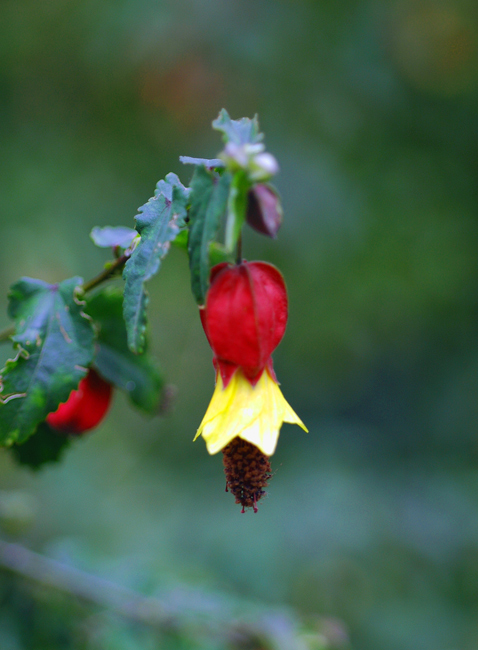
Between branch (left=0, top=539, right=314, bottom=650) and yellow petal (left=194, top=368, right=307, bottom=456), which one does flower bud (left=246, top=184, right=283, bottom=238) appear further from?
branch (left=0, top=539, right=314, bottom=650)

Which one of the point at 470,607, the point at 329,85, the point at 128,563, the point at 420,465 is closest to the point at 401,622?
the point at 470,607

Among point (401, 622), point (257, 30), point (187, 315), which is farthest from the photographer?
point (187, 315)

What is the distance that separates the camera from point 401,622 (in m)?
2.36

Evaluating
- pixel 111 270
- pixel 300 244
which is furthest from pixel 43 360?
pixel 300 244

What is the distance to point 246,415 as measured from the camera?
65 centimetres

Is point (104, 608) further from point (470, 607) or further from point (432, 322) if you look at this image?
point (432, 322)

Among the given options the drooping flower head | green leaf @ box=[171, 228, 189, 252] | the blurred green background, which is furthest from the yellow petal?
the blurred green background

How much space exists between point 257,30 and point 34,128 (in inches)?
41.9

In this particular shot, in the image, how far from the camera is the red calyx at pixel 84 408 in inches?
34.7

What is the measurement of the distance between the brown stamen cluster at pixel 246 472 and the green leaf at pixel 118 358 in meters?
0.31

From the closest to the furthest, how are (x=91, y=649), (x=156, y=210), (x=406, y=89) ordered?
(x=156, y=210) → (x=91, y=649) → (x=406, y=89)

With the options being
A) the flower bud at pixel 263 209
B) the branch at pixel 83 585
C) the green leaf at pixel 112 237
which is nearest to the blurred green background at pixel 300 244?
the branch at pixel 83 585

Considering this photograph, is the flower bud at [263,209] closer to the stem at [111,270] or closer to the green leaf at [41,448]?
the stem at [111,270]

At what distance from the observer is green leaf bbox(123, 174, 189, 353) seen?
617 millimetres
